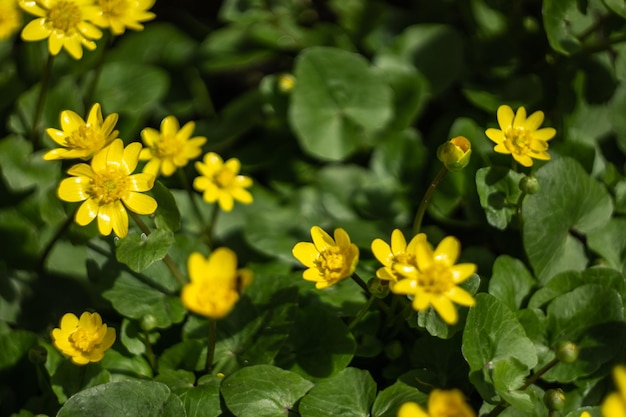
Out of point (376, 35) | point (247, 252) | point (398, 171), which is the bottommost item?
point (247, 252)

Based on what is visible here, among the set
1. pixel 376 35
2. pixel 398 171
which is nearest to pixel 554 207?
pixel 398 171

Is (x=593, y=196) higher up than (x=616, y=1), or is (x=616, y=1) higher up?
(x=616, y=1)

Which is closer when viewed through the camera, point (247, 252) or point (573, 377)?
point (573, 377)

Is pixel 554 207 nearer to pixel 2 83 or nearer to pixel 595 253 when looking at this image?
pixel 595 253

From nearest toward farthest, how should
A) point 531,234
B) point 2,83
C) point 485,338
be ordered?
point 485,338, point 531,234, point 2,83

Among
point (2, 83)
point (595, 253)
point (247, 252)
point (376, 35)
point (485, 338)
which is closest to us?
point (485, 338)

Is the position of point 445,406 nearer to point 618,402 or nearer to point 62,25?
point 618,402

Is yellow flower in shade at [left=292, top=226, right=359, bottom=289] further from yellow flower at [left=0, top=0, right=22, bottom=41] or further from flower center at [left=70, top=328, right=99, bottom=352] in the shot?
yellow flower at [left=0, top=0, right=22, bottom=41]
